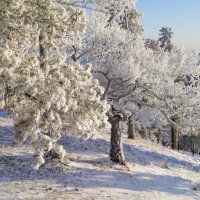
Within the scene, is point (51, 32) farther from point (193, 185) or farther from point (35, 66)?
point (193, 185)

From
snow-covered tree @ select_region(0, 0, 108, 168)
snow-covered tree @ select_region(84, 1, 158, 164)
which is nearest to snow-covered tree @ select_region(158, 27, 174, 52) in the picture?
snow-covered tree @ select_region(84, 1, 158, 164)

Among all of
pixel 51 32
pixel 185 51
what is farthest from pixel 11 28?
Result: pixel 185 51

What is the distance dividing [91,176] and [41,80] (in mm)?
11704

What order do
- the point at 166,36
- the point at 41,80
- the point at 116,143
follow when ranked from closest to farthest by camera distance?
the point at 41,80 → the point at 116,143 → the point at 166,36

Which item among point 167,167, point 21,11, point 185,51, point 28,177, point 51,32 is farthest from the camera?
point 185,51

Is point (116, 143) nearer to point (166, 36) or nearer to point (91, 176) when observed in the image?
point (91, 176)

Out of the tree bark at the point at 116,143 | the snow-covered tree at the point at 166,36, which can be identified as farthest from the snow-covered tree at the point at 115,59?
the snow-covered tree at the point at 166,36

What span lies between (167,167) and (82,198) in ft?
37.9

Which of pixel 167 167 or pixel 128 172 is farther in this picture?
pixel 167 167

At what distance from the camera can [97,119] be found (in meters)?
13.3

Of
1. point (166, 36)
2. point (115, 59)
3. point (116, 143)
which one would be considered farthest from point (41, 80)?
point (166, 36)

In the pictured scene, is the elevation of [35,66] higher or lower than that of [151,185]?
higher

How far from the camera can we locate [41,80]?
36.9 feet

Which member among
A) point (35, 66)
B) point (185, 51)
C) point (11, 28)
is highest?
point (185, 51)
